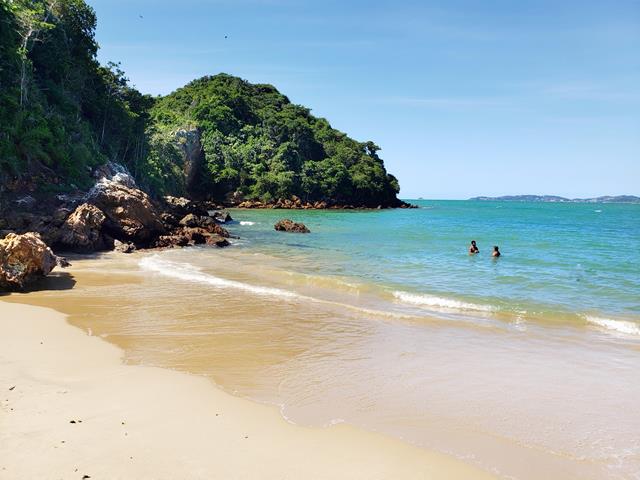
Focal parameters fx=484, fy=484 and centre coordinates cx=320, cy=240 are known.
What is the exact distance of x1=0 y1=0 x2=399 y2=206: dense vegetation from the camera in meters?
22.9

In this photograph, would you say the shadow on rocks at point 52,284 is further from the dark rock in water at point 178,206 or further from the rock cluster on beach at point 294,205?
the rock cluster on beach at point 294,205

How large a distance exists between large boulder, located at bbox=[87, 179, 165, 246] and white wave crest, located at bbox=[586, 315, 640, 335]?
19.5 meters

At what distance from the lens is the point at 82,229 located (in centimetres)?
2012

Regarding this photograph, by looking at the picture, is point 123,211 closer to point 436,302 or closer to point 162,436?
point 436,302

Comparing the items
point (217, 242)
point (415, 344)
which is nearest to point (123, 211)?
point (217, 242)

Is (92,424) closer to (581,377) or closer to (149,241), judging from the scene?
(581,377)

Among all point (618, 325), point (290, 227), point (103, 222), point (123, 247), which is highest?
point (103, 222)

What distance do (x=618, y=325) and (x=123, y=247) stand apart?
1915 centimetres

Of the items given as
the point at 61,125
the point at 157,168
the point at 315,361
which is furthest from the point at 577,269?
the point at 157,168

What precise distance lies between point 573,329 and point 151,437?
32.2ft

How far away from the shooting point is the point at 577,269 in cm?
2075

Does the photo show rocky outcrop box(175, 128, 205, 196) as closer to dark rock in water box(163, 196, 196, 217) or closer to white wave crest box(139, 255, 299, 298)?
dark rock in water box(163, 196, 196, 217)

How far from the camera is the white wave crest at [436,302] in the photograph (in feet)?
42.6

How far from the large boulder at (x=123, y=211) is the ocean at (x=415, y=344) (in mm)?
3406
